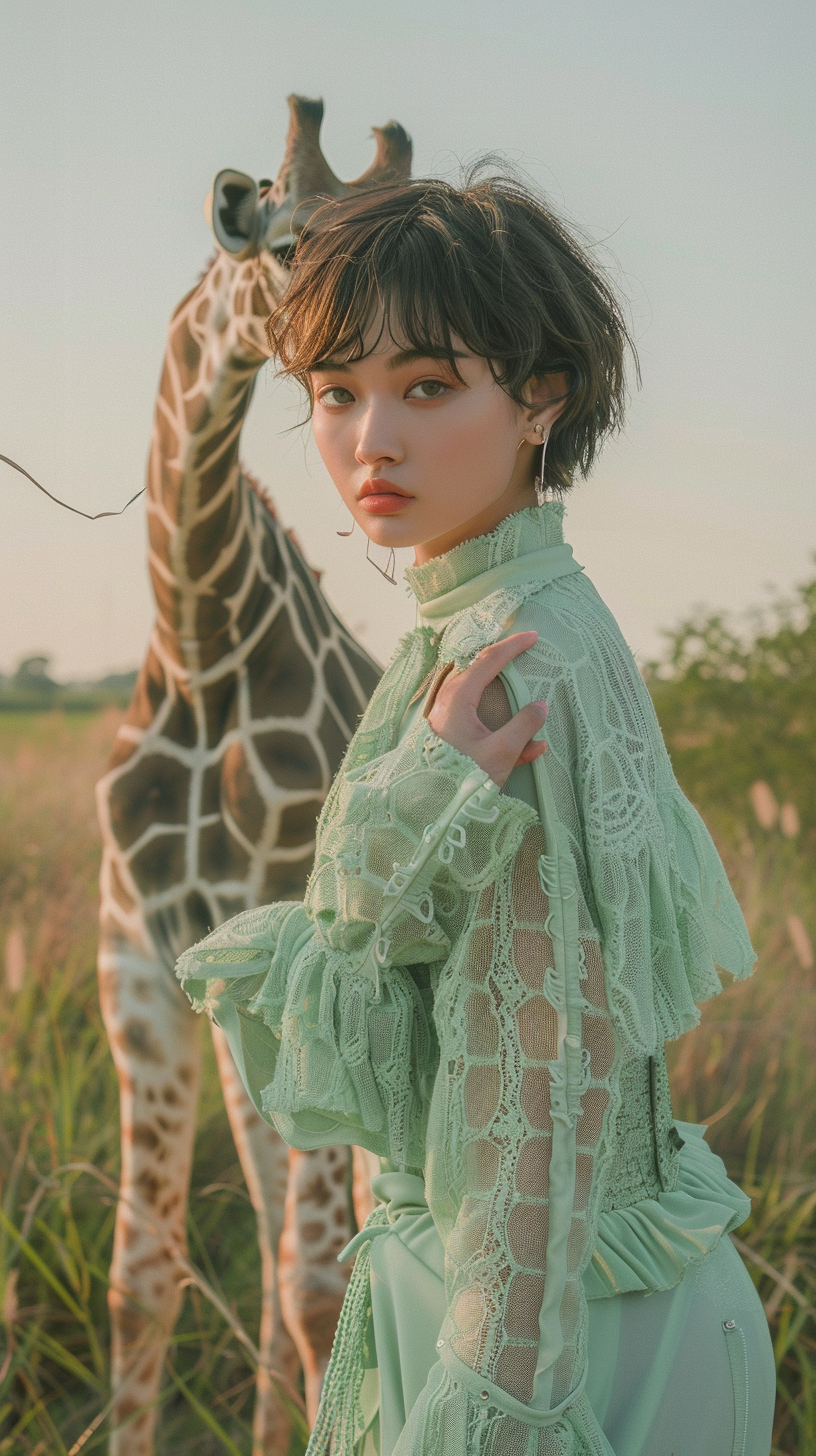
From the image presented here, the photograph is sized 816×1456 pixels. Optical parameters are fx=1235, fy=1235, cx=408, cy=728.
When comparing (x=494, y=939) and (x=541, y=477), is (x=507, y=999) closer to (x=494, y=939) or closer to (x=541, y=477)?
Answer: (x=494, y=939)

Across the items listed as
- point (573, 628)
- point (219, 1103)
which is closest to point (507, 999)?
point (573, 628)

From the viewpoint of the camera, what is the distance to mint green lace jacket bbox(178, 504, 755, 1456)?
2.62ft

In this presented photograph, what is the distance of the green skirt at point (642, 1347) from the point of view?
90 cm

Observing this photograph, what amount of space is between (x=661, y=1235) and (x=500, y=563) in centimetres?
52

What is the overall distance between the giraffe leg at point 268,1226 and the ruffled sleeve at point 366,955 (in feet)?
3.01

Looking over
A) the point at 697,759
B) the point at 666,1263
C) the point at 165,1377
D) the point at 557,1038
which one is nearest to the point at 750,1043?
the point at 697,759

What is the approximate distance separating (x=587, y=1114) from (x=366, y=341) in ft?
1.87

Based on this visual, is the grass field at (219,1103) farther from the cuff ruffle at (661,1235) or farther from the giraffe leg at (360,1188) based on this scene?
the cuff ruffle at (661,1235)

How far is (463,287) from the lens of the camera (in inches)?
34.9

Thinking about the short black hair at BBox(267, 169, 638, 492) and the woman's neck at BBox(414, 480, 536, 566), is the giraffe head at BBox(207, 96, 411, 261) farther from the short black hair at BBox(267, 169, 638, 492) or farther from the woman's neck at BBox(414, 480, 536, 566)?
the woman's neck at BBox(414, 480, 536, 566)

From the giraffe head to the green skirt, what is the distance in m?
1.30

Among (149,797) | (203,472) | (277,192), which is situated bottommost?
(149,797)

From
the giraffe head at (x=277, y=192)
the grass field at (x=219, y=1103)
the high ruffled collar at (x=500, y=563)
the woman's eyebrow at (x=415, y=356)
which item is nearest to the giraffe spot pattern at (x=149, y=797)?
the grass field at (x=219, y=1103)

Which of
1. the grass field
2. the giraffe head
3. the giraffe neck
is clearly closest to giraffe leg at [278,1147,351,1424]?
the grass field
